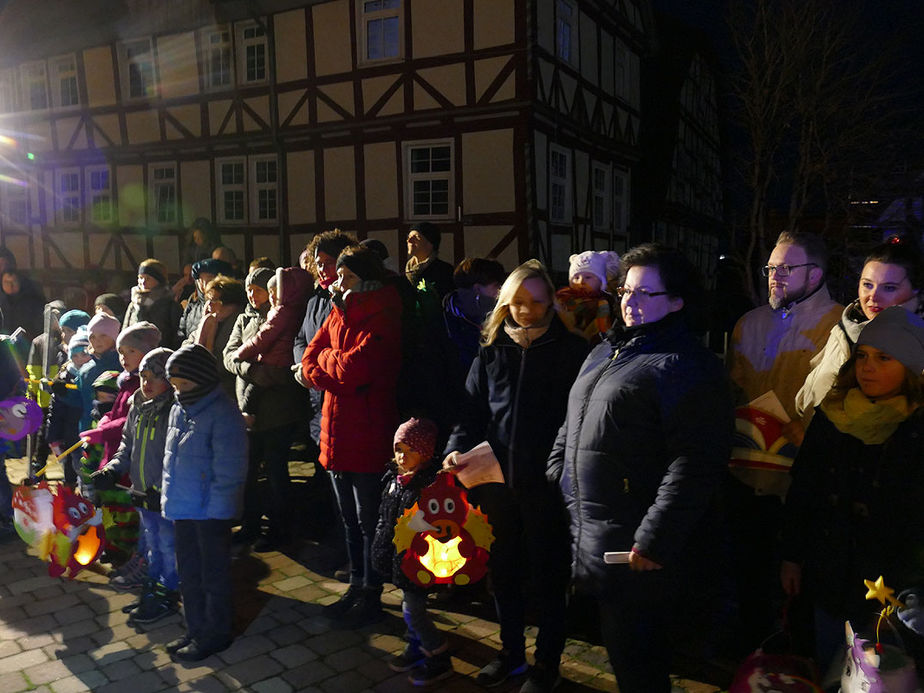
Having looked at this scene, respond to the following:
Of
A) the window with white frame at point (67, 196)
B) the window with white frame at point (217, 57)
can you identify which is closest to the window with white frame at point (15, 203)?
the window with white frame at point (67, 196)

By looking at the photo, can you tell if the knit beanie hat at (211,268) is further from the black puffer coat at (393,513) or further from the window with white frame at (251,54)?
the window with white frame at (251,54)

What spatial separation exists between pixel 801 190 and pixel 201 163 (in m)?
13.3

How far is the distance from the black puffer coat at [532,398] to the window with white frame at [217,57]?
1381 cm

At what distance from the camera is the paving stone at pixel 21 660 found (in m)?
3.86

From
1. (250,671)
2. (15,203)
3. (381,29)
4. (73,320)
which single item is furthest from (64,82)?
(250,671)

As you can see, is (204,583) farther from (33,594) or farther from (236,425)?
(33,594)

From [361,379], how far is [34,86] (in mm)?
18903

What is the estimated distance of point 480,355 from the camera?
3641 mm

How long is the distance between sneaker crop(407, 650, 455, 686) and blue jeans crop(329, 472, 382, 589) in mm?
736

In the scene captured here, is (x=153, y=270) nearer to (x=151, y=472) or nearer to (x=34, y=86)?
(x=151, y=472)

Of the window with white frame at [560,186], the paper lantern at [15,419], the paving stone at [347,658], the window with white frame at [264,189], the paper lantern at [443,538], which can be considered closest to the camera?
the paper lantern at [443,538]

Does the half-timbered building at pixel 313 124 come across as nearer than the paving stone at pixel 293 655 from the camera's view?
No

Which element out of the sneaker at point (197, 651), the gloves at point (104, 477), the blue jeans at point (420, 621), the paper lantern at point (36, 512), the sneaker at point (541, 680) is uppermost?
the gloves at point (104, 477)

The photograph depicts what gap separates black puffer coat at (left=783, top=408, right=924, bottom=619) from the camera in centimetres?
257
